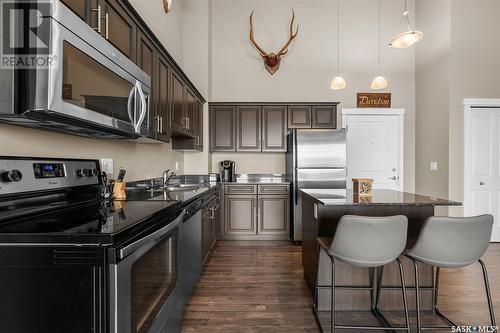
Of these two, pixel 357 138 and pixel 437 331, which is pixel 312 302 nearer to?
pixel 437 331

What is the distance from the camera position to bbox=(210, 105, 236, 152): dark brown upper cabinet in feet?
14.9

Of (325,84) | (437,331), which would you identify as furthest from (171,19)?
(437,331)

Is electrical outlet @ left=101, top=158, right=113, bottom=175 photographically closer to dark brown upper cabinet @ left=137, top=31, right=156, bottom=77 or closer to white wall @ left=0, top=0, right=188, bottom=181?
white wall @ left=0, top=0, right=188, bottom=181

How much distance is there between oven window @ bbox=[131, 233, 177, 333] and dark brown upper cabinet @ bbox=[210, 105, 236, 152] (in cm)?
301

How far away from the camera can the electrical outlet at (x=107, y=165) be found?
2111 mm

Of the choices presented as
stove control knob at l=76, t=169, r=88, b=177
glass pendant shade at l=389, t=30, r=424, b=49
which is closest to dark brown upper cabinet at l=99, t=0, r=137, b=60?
stove control knob at l=76, t=169, r=88, b=177

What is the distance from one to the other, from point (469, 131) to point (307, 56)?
2.81 metres

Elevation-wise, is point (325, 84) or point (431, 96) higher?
point (325, 84)

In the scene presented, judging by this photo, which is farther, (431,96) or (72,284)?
(431,96)

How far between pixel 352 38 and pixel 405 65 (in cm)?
109

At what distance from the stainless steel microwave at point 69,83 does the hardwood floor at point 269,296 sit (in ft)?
5.25

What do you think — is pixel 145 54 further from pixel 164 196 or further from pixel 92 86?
pixel 164 196

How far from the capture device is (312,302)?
2.32m

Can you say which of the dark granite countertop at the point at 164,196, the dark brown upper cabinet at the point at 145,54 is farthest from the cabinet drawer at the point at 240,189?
the dark brown upper cabinet at the point at 145,54
